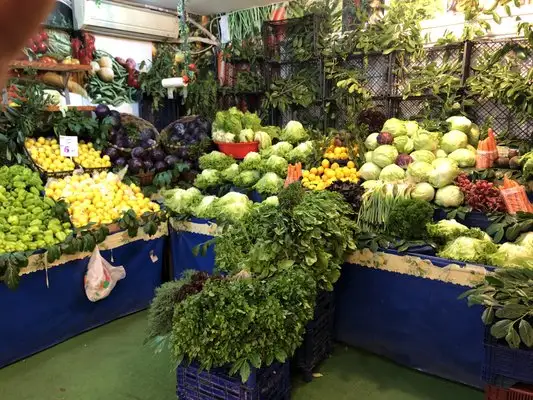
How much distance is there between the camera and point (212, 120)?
19.0ft

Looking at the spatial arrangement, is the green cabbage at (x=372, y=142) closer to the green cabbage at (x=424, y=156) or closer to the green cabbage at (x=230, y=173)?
the green cabbage at (x=424, y=156)

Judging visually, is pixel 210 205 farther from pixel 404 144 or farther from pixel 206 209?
pixel 404 144

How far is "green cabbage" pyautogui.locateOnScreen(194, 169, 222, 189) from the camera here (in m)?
4.66

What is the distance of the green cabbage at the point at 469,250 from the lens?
2889mm

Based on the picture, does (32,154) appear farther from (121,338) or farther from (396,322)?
(396,322)

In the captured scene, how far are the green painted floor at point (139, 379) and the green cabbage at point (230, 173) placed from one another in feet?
6.23

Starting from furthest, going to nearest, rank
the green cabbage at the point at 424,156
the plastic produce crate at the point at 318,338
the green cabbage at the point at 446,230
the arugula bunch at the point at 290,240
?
1. the green cabbage at the point at 424,156
2. the green cabbage at the point at 446,230
3. the plastic produce crate at the point at 318,338
4. the arugula bunch at the point at 290,240

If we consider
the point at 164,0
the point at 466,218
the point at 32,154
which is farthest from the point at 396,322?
the point at 164,0

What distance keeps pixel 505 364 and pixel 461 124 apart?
8.99 feet

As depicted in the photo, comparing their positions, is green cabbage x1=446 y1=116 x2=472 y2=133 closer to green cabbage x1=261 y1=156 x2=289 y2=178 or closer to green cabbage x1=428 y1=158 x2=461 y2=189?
green cabbage x1=428 y1=158 x2=461 y2=189

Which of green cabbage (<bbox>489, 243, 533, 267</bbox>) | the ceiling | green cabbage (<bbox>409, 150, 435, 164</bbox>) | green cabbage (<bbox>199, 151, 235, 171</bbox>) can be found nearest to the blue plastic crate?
green cabbage (<bbox>489, 243, 533, 267</bbox>)

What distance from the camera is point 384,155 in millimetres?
4043

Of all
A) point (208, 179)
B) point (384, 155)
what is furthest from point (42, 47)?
point (384, 155)

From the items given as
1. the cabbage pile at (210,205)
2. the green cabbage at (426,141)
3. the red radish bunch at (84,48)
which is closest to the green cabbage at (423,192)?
the green cabbage at (426,141)
